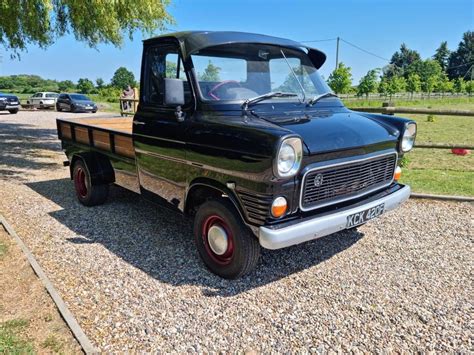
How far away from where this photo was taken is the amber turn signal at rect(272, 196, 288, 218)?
9.50 ft

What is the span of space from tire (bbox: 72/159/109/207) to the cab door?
47.8 inches

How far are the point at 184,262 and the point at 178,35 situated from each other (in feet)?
7.38

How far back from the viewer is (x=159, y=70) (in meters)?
4.04

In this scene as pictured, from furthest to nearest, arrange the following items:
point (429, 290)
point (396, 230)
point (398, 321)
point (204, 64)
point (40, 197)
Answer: point (40, 197) → point (396, 230) → point (204, 64) → point (429, 290) → point (398, 321)

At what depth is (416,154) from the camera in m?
10.0

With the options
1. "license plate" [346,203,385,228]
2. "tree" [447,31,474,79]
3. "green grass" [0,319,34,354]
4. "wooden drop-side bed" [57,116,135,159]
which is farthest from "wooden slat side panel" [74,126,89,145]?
"tree" [447,31,474,79]

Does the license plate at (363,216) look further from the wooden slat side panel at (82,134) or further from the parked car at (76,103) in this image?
the parked car at (76,103)

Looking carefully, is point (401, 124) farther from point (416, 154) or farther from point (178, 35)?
point (416, 154)

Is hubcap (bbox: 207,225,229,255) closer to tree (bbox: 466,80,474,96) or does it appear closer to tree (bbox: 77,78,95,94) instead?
tree (bbox: 77,78,95,94)

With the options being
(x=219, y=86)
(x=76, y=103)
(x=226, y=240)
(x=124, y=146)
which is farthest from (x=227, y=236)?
(x=76, y=103)

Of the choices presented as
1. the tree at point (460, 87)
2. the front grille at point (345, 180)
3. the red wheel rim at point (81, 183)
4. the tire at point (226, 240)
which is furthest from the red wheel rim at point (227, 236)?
the tree at point (460, 87)

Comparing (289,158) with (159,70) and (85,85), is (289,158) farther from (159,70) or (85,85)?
(85,85)

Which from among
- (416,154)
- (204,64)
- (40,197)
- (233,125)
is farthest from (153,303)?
(416,154)

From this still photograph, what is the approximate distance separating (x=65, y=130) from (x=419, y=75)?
9144cm
